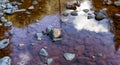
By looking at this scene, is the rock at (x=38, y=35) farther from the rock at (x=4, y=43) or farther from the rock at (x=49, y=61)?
the rock at (x=49, y=61)

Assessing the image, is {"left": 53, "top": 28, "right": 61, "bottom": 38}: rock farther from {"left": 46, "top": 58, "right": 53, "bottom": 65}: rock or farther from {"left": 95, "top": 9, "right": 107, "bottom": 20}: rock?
{"left": 95, "top": 9, "right": 107, "bottom": 20}: rock

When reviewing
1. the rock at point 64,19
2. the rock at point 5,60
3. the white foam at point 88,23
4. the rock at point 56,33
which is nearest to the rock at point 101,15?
the white foam at point 88,23

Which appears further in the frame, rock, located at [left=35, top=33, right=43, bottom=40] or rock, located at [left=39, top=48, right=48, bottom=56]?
rock, located at [left=35, top=33, right=43, bottom=40]

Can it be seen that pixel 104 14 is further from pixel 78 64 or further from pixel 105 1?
pixel 78 64

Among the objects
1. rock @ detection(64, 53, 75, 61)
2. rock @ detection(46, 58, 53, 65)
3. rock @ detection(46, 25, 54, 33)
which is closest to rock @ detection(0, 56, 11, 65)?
rock @ detection(46, 58, 53, 65)

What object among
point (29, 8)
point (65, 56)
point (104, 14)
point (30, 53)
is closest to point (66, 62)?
point (65, 56)

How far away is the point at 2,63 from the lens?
21.2 feet

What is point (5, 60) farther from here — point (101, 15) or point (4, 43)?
point (101, 15)

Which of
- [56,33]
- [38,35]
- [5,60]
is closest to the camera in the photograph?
[5,60]

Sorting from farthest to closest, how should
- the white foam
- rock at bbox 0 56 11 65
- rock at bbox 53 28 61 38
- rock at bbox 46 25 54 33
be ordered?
the white foam → rock at bbox 46 25 54 33 → rock at bbox 53 28 61 38 → rock at bbox 0 56 11 65

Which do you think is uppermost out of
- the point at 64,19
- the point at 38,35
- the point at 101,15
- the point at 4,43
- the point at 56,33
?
the point at 101,15

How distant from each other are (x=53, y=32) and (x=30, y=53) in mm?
1178

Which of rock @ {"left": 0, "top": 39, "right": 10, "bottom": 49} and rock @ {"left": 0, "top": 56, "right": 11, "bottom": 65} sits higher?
rock @ {"left": 0, "top": 39, "right": 10, "bottom": 49}

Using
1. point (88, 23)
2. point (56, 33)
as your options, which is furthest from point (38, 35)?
point (88, 23)
